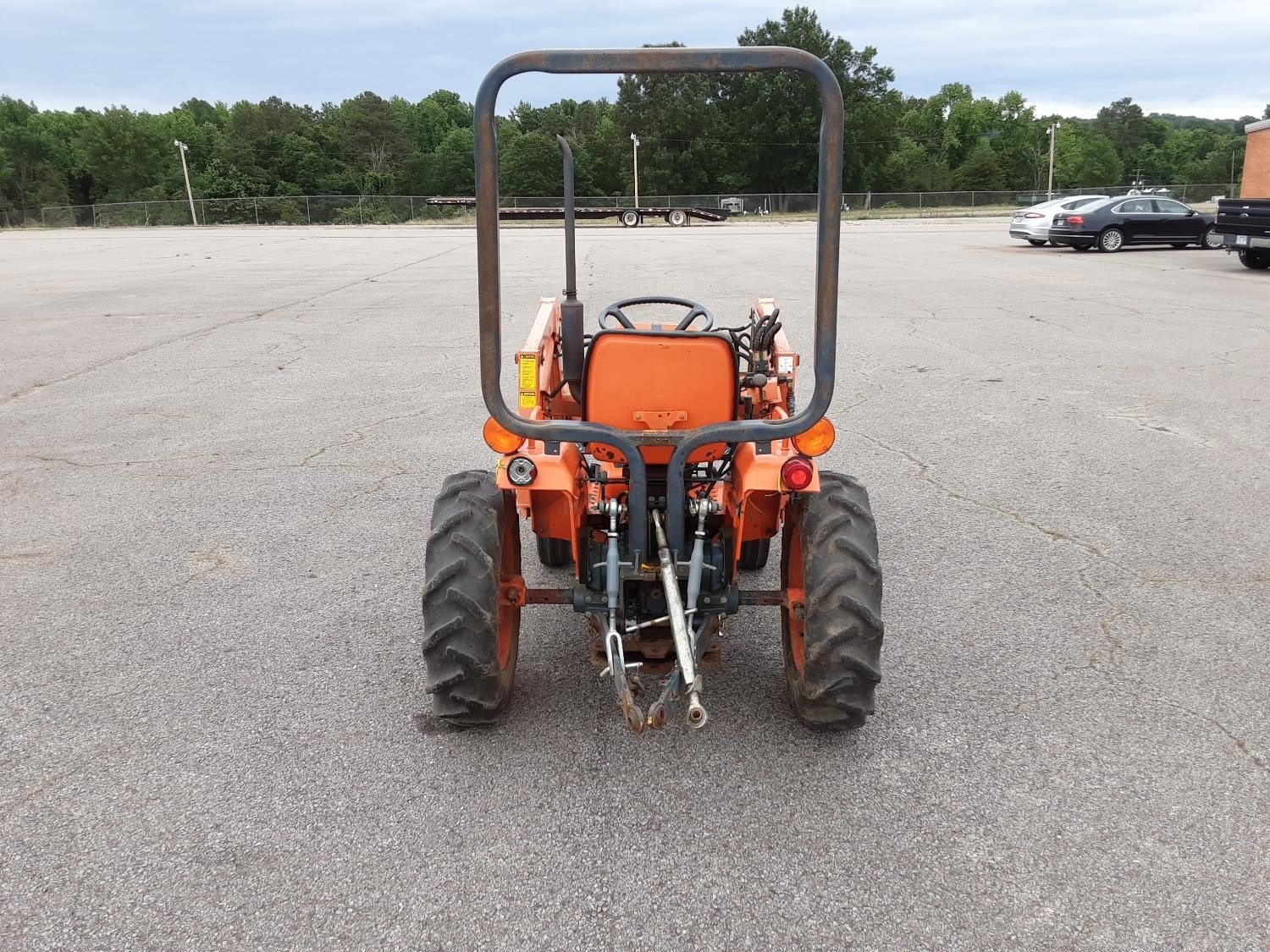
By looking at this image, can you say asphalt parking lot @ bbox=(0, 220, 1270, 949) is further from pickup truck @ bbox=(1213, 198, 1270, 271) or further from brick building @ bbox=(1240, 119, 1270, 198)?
brick building @ bbox=(1240, 119, 1270, 198)

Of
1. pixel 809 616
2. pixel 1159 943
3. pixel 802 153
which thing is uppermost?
pixel 802 153

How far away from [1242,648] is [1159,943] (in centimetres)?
207

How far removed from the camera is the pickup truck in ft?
58.8

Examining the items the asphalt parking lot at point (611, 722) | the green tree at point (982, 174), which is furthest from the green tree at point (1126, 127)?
the asphalt parking lot at point (611, 722)

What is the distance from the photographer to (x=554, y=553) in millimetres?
5008

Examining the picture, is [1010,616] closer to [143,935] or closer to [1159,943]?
[1159,943]

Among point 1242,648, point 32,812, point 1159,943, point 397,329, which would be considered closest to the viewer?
point 1159,943

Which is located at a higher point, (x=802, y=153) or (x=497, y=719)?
(x=802, y=153)

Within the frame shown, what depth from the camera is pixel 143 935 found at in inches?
104

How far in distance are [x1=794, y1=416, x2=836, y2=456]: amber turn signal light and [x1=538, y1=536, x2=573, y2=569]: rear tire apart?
1865 millimetres

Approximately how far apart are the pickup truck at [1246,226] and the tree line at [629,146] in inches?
1810

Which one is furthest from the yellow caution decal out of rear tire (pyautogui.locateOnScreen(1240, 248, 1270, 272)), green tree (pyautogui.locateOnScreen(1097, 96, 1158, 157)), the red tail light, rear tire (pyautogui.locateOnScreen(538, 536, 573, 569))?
green tree (pyautogui.locateOnScreen(1097, 96, 1158, 157))

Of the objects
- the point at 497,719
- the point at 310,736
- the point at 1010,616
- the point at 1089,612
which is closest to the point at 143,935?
the point at 310,736

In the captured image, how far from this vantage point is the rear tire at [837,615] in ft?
10.6
